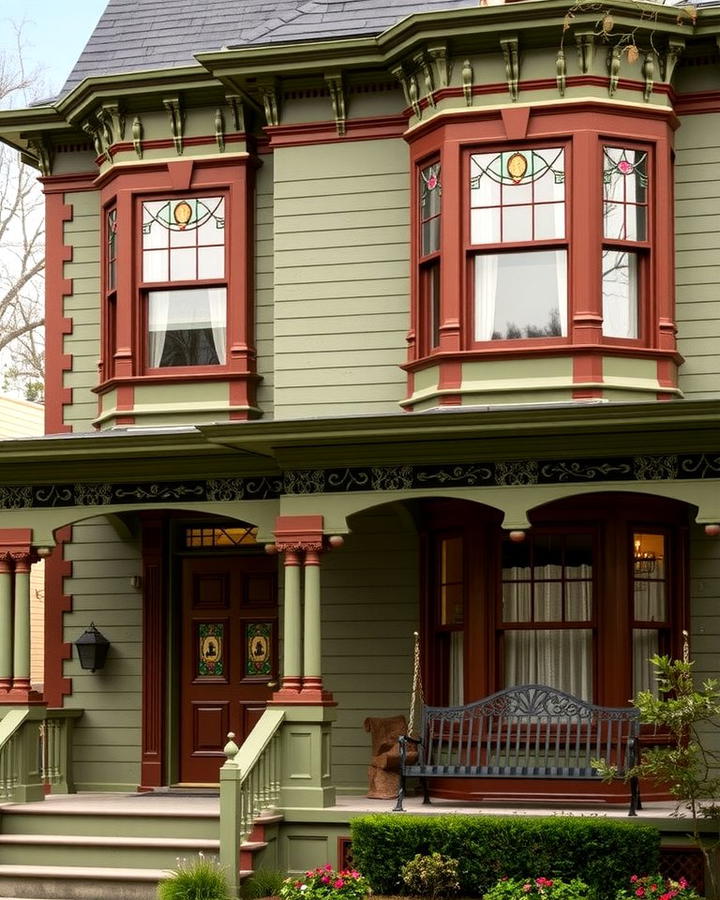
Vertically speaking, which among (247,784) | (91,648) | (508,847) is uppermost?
(91,648)

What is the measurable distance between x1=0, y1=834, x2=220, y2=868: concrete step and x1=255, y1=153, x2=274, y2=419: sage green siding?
4482 millimetres

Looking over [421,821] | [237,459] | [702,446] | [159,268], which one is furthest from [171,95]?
[421,821]

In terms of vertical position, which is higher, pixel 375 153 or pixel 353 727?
pixel 375 153

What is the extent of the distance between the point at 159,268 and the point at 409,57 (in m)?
3.37

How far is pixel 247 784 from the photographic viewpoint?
13805 mm

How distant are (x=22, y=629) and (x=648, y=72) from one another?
25.4ft

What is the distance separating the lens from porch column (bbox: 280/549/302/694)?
14727 mm

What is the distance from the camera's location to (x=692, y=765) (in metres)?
12.9

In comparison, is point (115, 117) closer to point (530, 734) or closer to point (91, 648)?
point (91, 648)

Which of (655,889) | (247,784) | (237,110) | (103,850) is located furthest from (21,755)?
(237,110)

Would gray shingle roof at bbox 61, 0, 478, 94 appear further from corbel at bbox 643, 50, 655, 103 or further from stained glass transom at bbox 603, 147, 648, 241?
stained glass transom at bbox 603, 147, 648, 241

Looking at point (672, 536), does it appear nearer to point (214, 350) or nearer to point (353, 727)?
point (353, 727)

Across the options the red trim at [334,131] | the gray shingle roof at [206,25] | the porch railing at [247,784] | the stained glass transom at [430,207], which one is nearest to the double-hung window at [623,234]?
the stained glass transom at [430,207]

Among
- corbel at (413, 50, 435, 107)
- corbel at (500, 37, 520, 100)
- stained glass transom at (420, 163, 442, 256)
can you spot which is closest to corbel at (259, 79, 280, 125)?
corbel at (413, 50, 435, 107)
